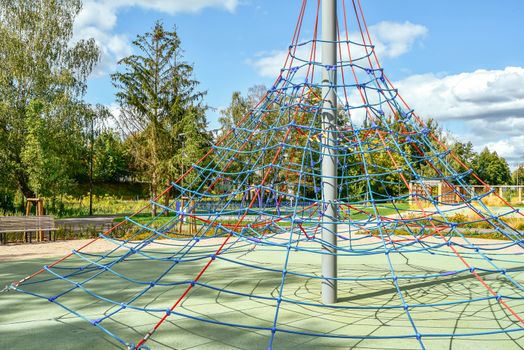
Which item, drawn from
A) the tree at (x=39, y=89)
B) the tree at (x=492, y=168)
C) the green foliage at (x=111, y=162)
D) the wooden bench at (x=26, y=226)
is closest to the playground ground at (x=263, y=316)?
the wooden bench at (x=26, y=226)

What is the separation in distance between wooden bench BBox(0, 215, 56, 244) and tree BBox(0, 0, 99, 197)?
21.7 ft

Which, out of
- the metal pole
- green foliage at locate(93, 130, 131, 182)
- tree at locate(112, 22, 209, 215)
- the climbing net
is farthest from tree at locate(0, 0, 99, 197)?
green foliage at locate(93, 130, 131, 182)

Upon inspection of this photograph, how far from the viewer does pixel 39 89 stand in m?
19.2

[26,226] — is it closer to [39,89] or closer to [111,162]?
[39,89]

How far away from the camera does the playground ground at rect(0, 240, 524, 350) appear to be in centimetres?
364

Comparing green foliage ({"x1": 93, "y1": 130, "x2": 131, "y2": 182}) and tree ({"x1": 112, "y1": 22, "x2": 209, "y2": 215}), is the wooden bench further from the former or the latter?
green foliage ({"x1": 93, "y1": 130, "x2": 131, "y2": 182})

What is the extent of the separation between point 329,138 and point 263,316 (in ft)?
6.33

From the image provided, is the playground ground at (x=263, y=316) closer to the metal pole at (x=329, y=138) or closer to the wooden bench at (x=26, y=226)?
the metal pole at (x=329, y=138)

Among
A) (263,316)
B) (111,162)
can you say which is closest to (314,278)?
(263,316)

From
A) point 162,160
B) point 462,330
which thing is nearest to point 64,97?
point 162,160

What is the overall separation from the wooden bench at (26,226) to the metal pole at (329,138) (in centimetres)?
804

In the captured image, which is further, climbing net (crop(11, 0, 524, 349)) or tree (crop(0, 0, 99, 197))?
tree (crop(0, 0, 99, 197))

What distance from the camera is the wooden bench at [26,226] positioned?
33.5ft

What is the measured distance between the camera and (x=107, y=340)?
145 inches
